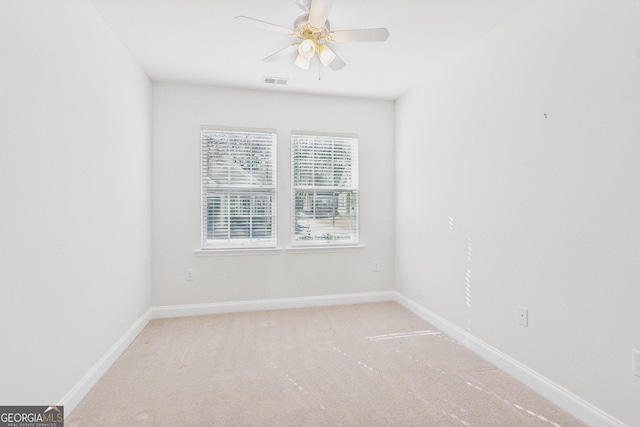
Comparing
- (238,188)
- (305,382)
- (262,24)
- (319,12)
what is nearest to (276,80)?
(238,188)

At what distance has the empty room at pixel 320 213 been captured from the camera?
5.32 feet

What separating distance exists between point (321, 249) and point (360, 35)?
2409 millimetres

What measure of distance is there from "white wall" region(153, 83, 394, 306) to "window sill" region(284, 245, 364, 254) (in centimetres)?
5

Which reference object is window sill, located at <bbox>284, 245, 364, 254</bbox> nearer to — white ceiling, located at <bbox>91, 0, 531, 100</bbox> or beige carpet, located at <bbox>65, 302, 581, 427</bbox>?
beige carpet, located at <bbox>65, 302, 581, 427</bbox>

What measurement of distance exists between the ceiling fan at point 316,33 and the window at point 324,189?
4.81 ft

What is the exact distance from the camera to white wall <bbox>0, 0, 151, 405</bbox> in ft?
4.66

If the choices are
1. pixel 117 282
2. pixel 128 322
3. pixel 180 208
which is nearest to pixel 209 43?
pixel 180 208

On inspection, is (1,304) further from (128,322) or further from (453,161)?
(453,161)

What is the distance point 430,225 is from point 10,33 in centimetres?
330

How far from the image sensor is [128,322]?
281cm

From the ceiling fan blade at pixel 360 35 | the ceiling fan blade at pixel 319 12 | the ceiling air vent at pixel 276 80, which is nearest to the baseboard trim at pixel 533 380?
the ceiling fan blade at pixel 360 35
